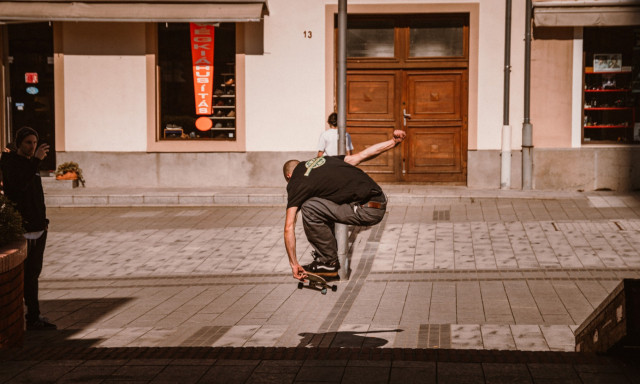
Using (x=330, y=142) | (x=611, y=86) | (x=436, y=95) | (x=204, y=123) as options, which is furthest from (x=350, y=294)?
(x=611, y=86)

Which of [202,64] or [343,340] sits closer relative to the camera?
[343,340]

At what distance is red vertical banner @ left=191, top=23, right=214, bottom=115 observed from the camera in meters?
18.1

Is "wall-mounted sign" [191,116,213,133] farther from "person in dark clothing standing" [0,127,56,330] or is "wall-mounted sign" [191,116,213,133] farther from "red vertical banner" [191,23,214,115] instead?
"person in dark clothing standing" [0,127,56,330]

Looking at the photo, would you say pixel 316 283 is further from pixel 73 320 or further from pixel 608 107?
pixel 608 107

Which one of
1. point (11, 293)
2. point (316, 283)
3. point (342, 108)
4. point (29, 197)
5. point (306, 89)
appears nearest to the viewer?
point (11, 293)

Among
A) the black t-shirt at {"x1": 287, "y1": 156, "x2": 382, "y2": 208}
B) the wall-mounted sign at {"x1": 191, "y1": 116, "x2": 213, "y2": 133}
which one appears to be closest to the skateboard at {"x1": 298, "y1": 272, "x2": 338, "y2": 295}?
the black t-shirt at {"x1": 287, "y1": 156, "x2": 382, "y2": 208}

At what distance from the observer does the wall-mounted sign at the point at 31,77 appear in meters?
18.7

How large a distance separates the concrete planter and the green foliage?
0.20ft

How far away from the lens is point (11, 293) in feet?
24.0

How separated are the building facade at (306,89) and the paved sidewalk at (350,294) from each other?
1.97 metres

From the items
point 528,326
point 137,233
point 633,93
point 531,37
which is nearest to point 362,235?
point 137,233

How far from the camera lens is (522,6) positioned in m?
17.1

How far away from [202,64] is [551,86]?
22.0 ft

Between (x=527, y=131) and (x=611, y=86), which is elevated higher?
(x=611, y=86)
